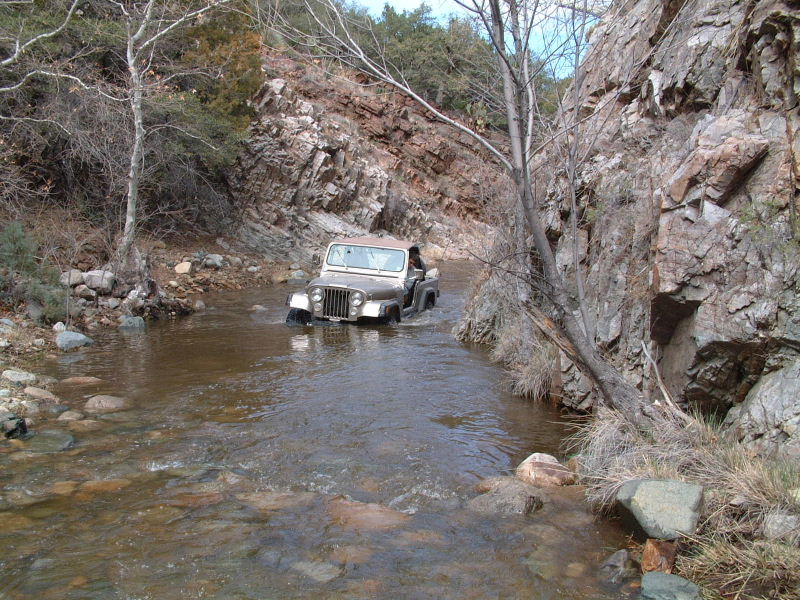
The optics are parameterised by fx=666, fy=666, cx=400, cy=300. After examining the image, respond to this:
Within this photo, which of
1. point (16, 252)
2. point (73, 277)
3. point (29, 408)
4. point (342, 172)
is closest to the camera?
point (29, 408)

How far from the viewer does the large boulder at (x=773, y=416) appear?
3672mm

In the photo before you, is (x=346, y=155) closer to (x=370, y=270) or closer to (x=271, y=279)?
(x=271, y=279)

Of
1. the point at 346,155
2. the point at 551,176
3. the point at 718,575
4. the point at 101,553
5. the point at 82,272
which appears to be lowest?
the point at 101,553

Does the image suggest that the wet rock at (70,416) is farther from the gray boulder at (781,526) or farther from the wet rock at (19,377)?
the gray boulder at (781,526)

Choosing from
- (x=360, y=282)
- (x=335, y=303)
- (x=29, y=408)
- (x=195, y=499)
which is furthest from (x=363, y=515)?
(x=360, y=282)

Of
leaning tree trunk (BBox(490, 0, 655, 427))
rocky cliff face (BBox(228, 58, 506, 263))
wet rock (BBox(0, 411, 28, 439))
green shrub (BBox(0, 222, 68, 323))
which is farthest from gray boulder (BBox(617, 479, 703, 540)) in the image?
rocky cliff face (BBox(228, 58, 506, 263))

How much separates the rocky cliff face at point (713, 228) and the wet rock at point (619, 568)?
1.04 m

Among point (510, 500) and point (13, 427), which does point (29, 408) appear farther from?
point (510, 500)

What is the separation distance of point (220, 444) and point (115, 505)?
127 cm

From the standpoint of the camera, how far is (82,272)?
11.6 m

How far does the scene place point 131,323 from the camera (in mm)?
10680

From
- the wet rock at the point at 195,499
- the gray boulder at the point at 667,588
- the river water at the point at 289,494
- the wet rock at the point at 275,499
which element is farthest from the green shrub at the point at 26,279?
the gray boulder at the point at 667,588

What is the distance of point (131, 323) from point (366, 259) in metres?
4.14

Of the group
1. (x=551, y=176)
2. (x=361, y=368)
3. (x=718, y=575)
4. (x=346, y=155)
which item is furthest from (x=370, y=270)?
(x=346, y=155)
